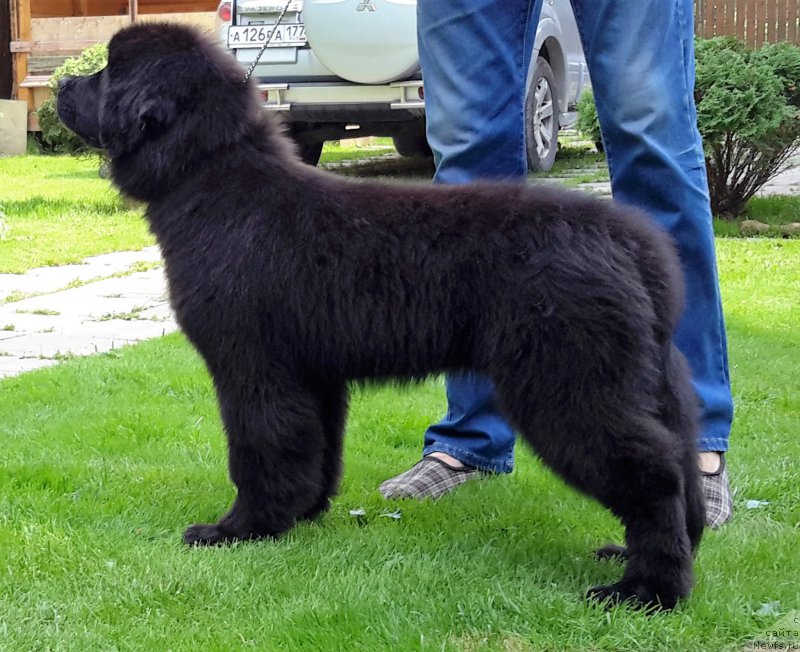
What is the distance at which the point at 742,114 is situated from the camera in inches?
329

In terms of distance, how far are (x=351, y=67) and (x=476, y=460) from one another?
6349 mm

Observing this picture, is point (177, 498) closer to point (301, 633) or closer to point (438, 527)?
point (438, 527)

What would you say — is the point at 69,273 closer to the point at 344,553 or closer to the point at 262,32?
the point at 262,32

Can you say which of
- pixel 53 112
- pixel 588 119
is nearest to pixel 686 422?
pixel 588 119

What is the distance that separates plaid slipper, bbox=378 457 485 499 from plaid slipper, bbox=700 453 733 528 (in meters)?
0.79

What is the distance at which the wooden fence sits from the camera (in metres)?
14.4

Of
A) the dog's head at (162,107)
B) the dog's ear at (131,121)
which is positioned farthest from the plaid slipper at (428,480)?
the dog's ear at (131,121)

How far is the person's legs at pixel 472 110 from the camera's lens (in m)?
3.38

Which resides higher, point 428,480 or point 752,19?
point 752,19

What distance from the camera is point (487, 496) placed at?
3.46 m

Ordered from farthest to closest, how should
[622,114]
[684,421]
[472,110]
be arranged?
[472,110], [622,114], [684,421]

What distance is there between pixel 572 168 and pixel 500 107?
27.7 ft

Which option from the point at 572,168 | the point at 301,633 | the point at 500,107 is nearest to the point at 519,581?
the point at 301,633

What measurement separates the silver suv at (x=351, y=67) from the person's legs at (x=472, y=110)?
570 centimetres
